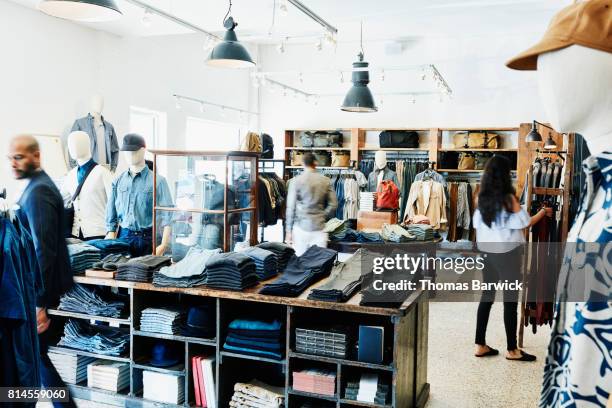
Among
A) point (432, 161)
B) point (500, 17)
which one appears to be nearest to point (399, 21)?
point (500, 17)

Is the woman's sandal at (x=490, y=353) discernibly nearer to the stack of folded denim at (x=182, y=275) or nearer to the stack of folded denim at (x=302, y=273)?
the stack of folded denim at (x=302, y=273)

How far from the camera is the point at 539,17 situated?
7.92 meters

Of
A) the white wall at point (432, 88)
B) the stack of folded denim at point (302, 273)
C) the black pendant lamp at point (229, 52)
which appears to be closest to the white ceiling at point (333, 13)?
the black pendant lamp at point (229, 52)

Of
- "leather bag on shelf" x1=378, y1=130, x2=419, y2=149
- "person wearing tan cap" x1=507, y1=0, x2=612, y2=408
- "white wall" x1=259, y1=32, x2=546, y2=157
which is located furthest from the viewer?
"leather bag on shelf" x1=378, y1=130, x2=419, y2=149

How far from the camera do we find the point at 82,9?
3148mm

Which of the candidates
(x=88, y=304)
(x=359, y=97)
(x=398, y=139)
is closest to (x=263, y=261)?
(x=88, y=304)

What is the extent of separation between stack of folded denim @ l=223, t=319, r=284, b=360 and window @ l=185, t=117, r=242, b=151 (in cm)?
624

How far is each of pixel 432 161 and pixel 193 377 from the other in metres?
6.83

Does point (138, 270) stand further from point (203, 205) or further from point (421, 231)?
point (421, 231)

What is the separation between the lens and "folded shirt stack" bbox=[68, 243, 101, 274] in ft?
12.0

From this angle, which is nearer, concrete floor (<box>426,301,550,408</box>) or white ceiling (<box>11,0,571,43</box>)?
concrete floor (<box>426,301,550,408</box>)

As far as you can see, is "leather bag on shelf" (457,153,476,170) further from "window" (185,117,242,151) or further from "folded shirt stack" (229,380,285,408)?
"folded shirt stack" (229,380,285,408)

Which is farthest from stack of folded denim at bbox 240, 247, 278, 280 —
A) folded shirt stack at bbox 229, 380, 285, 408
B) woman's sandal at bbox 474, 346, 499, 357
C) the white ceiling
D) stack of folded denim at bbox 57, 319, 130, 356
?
the white ceiling

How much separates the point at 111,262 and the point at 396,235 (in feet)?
10.4
